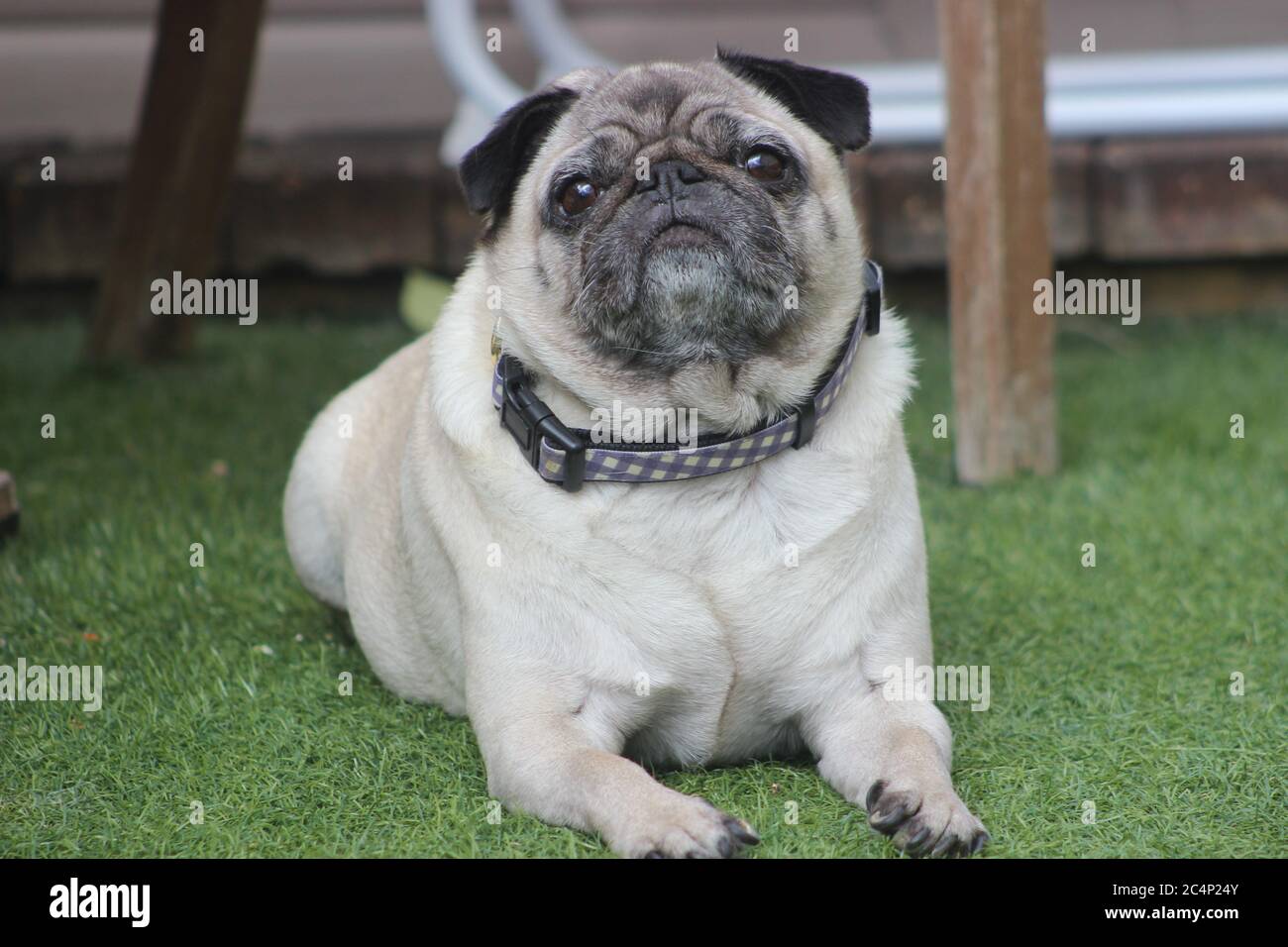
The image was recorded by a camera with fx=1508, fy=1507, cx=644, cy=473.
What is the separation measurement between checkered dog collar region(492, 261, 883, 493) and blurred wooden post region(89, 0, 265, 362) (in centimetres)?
323

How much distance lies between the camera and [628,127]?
8.58ft

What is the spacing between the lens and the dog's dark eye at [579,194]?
102 inches

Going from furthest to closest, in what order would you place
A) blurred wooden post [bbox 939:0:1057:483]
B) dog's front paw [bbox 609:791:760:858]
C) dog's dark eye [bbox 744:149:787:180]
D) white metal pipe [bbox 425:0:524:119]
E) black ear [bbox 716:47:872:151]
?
white metal pipe [bbox 425:0:524:119]
blurred wooden post [bbox 939:0:1057:483]
black ear [bbox 716:47:872:151]
dog's dark eye [bbox 744:149:787:180]
dog's front paw [bbox 609:791:760:858]

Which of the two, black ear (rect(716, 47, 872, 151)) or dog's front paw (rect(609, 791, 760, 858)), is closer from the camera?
dog's front paw (rect(609, 791, 760, 858))

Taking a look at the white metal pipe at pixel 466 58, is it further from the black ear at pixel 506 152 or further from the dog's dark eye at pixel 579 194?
the dog's dark eye at pixel 579 194

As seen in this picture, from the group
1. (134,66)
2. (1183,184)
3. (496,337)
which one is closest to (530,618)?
(496,337)

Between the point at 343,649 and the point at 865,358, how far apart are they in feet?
4.41

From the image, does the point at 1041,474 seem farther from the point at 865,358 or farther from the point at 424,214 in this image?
the point at 424,214

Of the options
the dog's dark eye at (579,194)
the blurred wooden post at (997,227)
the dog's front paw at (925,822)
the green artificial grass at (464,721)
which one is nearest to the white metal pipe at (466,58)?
the green artificial grass at (464,721)

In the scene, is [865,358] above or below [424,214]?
above

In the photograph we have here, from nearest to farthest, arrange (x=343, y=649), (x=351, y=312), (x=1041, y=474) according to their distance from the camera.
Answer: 1. (x=343, y=649)
2. (x=1041, y=474)
3. (x=351, y=312)

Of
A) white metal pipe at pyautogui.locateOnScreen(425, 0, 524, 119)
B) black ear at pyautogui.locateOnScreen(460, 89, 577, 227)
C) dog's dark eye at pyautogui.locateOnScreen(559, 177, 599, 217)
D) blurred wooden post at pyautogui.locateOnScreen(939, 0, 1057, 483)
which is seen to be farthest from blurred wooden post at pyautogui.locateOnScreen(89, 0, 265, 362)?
dog's dark eye at pyautogui.locateOnScreen(559, 177, 599, 217)

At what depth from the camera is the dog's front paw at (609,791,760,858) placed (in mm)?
2166

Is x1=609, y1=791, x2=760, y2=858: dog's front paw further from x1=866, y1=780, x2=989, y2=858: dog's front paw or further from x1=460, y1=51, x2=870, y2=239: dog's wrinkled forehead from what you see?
x1=460, y1=51, x2=870, y2=239: dog's wrinkled forehead
